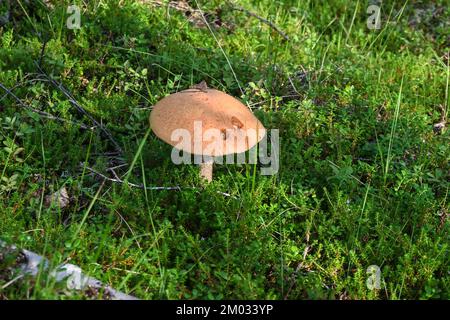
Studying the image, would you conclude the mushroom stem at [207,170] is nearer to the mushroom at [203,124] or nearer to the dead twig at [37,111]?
the mushroom at [203,124]

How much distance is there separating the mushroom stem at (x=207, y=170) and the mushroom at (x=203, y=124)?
1.60 ft

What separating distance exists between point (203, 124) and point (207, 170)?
0.68 metres

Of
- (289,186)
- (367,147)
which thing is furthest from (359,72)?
(289,186)

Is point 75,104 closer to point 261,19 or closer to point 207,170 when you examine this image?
point 207,170

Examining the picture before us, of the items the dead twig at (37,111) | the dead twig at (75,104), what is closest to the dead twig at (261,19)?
the dead twig at (75,104)

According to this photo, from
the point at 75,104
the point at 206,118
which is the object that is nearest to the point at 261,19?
the point at 75,104

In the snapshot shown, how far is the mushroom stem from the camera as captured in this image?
431 centimetres

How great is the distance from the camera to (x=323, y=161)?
185 inches

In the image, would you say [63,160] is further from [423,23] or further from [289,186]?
[423,23]

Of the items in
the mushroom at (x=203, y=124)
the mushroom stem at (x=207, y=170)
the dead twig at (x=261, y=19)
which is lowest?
the mushroom stem at (x=207, y=170)

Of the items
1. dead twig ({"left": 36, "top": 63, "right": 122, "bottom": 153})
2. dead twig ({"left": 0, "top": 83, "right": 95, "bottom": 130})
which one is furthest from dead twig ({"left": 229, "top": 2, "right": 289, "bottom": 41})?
dead twig ({"left": 0, "top": 83, "right": 95, "bottom": 130})

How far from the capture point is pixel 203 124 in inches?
147

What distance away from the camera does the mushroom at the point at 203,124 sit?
12.3 feet

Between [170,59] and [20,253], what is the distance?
2625 mm
